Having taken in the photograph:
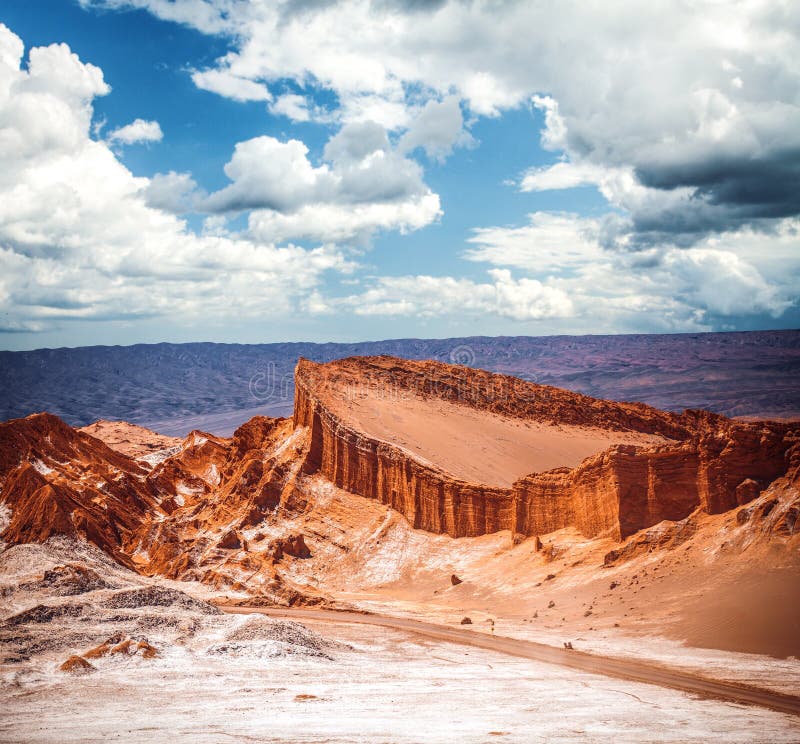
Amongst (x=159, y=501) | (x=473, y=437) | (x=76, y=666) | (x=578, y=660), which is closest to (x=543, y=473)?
(x=578, y=660)

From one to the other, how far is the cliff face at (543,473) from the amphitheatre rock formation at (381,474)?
108 millimetres

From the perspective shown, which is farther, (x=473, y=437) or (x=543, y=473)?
(x=473, y=437)

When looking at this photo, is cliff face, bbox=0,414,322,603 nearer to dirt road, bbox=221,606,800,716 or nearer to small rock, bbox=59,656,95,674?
dirt road, bbox=221,606,800,716

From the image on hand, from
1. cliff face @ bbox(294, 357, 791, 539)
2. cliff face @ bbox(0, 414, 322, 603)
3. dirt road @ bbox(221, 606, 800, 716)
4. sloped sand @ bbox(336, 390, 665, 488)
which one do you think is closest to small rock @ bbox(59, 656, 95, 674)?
dirt road @ bbox(221, 606, 800, 716)

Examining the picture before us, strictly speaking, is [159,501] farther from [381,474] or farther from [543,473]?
[543,473]

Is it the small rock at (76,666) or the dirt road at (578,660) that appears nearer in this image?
the dirt road at (578,660)

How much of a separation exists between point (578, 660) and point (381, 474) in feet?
99.3

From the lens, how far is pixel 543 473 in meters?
50.3

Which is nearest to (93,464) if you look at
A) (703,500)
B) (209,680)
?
(209,680)

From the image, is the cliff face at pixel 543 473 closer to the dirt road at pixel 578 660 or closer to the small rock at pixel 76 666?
the dirt road at pixel 578 660

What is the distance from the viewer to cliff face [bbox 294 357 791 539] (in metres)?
39.4

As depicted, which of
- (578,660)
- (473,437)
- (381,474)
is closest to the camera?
(578,660)

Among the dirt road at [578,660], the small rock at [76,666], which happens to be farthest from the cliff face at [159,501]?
the small rock at [76,666]

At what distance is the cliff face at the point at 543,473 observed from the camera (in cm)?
3941
